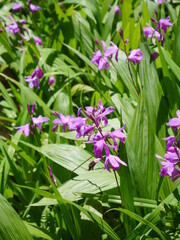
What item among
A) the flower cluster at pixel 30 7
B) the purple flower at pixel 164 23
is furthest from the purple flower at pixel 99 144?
the flower cluster at pixel 30 7

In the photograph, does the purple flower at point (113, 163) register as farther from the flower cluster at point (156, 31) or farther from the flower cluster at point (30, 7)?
the flower cluster at point (30, 7)

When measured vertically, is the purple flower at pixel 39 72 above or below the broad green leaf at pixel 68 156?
above

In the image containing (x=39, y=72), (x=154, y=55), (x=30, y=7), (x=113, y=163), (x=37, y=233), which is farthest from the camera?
(x=30, y=7)

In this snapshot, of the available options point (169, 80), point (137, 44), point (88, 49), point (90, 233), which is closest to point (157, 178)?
point (90, 233)

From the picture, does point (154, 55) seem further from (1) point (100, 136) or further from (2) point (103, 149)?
(1) point (100, 136)

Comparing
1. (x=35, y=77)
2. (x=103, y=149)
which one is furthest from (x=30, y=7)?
(x=103, y=149)

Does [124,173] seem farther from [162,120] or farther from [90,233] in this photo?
[162,120]

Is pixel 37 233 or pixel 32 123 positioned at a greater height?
pixel 32 123

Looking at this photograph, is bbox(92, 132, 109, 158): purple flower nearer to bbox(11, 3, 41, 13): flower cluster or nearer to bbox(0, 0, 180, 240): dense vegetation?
bbox(0, 0, 180, 240): dense vegetation

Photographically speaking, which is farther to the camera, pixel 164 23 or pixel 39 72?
pixel 39 72
